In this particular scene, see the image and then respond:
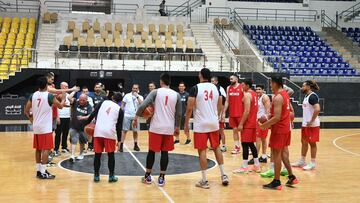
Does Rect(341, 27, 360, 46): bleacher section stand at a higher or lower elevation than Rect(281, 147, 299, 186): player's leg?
higher

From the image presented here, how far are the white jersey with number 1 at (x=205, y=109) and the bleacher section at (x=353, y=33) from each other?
24.3 meters

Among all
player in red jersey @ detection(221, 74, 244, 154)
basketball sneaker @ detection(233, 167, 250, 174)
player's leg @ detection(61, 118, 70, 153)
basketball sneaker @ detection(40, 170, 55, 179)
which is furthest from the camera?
player's leg @ detection(61, 118, 70, 153)

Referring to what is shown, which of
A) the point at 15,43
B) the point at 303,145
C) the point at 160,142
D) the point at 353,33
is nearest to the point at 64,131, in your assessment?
the point at 160,142

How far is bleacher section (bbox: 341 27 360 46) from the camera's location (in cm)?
2981

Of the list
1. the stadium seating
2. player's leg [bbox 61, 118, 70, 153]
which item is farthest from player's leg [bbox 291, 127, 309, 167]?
the stadium seating

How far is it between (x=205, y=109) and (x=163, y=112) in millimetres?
685

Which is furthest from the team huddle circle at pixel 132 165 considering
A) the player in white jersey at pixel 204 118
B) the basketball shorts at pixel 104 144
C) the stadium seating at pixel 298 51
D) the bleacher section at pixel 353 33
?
the bleacher section at pixel 353 33

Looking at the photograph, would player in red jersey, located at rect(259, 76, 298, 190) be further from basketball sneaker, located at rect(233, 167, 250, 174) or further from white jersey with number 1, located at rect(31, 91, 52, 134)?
white jersey with number 1, located at rect(31, 91, 52, 134)

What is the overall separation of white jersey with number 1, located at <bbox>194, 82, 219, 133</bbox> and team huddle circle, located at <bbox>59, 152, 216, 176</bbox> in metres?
1.61

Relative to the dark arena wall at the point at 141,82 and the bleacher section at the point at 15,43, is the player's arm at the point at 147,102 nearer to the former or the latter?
the dark arena wall at the point at 141,82

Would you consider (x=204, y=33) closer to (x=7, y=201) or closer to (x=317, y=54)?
(x=317, y=54)

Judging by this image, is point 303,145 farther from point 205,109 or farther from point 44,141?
point 44,141

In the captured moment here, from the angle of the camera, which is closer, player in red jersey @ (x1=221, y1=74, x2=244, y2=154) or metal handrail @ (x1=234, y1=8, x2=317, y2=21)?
player in red jersey @ (x1=221, y1=74, x2=244, y2=154)

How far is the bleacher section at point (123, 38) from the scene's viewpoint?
22.4 m
